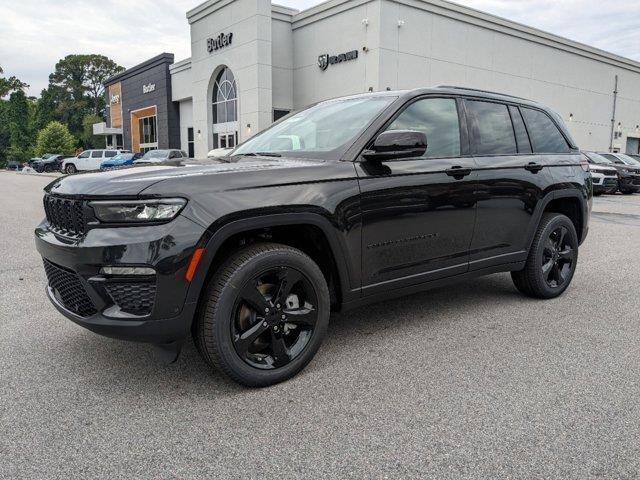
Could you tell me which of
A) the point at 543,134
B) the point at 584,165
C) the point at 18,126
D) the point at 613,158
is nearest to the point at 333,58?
the point at 613,158

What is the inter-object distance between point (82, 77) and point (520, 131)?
346 feet

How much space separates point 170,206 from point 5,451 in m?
1.33

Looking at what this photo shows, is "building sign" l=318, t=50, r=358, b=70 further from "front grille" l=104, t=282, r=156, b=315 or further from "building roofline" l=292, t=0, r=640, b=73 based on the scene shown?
"front grille" l=104, t=282, r=156, b=315

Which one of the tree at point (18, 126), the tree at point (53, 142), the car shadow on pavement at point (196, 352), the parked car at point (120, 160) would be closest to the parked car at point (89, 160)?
the parked car at point (120, 160)

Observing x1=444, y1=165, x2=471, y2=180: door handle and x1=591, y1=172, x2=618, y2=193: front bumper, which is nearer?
x1=444, y1=165, x2=471, y2=180: door handle

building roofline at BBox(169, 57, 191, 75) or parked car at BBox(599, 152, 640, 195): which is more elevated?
building roofline at BBox(169, 57, 191, 75)

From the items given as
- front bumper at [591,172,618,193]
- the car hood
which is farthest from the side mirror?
front bumper at [591,172,618,193]

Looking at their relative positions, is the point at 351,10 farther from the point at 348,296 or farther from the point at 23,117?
the point at 23,117

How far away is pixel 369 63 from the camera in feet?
81.5

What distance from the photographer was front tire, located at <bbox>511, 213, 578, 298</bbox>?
463cm

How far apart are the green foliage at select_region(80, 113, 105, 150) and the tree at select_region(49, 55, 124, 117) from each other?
686 cm

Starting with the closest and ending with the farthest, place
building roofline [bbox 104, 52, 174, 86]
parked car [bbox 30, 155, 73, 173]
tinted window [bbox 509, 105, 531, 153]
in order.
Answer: tinted window [bbox 509, 105, 531, 153] < building roofline [bbox 104, 52, 174, 86] < parked car [bbox 30, 155, 73, 173]

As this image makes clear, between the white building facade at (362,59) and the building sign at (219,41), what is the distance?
9 centimetres

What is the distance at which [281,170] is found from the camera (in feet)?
10.0
